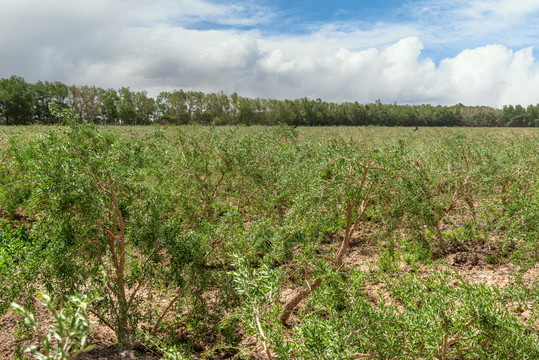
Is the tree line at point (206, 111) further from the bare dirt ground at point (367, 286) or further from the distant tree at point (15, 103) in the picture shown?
the bare dirt ground at point (367, 286)

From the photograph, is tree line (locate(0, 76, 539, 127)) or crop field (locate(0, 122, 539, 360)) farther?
tree line (locate(0, 76, 539, 127))

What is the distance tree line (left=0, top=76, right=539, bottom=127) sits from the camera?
6372cm

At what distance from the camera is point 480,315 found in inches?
142

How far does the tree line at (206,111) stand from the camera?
6372 centimetres

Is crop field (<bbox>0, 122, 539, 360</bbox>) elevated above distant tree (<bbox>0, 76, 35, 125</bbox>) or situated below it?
below

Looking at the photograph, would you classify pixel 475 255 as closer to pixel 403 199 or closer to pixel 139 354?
pixel 403 199

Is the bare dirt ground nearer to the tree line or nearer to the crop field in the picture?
the crop field

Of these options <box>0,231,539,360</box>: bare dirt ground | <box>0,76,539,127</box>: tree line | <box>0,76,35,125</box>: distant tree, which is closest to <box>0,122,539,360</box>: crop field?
<box>0,231,539,360</box>: bare dirt ground

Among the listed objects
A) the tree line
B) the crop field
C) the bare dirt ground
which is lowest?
the bare dirt ground

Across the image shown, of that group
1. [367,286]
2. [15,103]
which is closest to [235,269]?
[367,286]

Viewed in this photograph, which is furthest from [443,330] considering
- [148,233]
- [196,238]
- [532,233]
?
[148,233]

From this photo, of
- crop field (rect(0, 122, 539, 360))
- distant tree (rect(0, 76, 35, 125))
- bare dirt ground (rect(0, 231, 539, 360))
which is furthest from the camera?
distant tree (rect(0, 76, 35, 125))

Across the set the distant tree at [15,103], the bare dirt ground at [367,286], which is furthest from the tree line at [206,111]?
the bare dirt ground at [367,286]

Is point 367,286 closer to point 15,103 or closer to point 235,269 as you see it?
point 235,269
